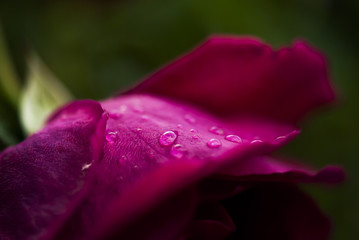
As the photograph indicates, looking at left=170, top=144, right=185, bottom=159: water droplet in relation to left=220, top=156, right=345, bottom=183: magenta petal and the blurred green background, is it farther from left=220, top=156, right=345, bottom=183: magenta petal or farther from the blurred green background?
the blurred green background

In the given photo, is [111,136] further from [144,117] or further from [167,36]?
[167,36]

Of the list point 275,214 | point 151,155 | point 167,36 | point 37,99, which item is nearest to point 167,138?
point 151,155

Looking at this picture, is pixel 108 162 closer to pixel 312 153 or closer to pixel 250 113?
pixel 250 113

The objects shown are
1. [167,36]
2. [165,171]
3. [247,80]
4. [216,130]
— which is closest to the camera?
[165,171]

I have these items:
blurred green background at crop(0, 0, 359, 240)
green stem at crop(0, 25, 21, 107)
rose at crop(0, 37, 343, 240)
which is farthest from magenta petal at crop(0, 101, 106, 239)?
blurred green background at crop(0, 0, 359, 240)

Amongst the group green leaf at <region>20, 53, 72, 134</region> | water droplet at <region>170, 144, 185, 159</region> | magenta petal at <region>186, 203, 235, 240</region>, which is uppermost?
water droplet at <region>170, 144, 185, 159</region>

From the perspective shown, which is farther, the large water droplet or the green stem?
the green stem

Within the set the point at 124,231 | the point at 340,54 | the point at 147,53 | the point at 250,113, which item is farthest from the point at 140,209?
the point at 340,54
